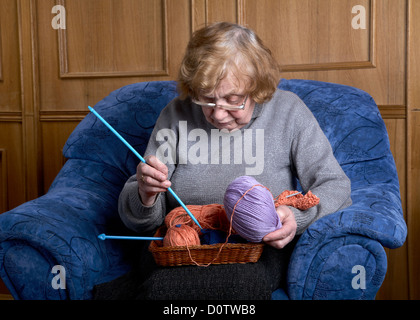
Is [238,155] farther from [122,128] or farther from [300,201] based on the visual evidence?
[122,128]

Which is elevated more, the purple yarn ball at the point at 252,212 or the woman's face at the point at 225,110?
the woman's face at the point at 225,110

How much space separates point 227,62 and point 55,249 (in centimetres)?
65

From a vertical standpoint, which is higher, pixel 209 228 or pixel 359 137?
pixel 359 137

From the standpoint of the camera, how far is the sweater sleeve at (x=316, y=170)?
1184 mm

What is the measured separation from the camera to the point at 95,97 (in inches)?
86.4

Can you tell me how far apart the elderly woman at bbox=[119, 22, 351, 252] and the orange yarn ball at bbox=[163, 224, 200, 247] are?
0.13 m

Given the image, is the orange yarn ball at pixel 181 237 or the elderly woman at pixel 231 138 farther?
the elderly woman at pixel 231 138

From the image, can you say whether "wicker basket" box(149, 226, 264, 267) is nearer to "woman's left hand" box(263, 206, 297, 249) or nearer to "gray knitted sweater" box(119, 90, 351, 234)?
"woman's left hand" box(263, 206, 297, 249)

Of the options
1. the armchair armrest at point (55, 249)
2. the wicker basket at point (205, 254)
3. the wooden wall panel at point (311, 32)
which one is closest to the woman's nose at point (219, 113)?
the wicker basket at point (205, 254)

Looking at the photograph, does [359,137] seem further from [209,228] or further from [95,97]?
[95,97]

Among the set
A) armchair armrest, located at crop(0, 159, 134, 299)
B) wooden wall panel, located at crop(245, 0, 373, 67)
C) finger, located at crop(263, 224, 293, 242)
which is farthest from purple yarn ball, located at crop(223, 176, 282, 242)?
wooden wall panel, located at crop(245, 0, 373, 67)

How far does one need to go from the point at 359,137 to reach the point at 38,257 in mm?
1048

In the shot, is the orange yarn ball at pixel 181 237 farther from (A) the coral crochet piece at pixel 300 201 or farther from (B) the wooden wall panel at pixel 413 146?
(B) the wooden wall panel at pixel 413 146
